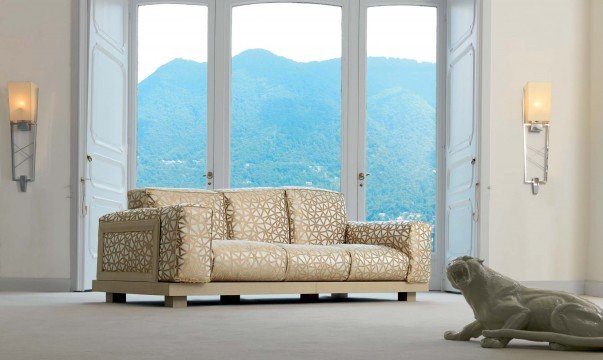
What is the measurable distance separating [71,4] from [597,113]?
4493 millimetres

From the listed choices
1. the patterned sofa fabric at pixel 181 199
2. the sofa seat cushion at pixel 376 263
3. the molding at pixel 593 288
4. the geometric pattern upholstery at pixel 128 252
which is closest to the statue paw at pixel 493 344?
the geometric pattern upholstery at pixel 128 252

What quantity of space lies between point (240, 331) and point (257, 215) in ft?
8.76

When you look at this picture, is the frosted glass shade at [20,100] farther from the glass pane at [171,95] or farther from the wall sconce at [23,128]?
the glass pane at [171,95]

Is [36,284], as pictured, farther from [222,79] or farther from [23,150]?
[222,79]

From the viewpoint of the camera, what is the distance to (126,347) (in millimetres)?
3062

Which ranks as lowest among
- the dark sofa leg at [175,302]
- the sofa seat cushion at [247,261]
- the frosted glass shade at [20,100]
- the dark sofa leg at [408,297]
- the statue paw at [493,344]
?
the dark sofa leg at [408,297]

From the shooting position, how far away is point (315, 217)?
6629 mm

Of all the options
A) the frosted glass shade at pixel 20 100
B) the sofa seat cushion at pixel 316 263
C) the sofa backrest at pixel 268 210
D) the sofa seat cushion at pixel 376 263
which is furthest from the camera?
the frosted glass shade at pixel 20 100

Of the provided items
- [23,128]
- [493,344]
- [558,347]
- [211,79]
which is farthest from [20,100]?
[558,347]

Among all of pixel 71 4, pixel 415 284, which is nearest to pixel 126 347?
pixel 415 284

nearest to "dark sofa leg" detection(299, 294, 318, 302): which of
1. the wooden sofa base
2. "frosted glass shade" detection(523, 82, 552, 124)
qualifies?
the wooden sofa base

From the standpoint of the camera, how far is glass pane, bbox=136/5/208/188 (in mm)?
8719

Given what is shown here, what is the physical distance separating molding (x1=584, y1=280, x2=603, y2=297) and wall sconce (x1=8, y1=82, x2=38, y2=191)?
15.4ft

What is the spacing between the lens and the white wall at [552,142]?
790 centimetres
